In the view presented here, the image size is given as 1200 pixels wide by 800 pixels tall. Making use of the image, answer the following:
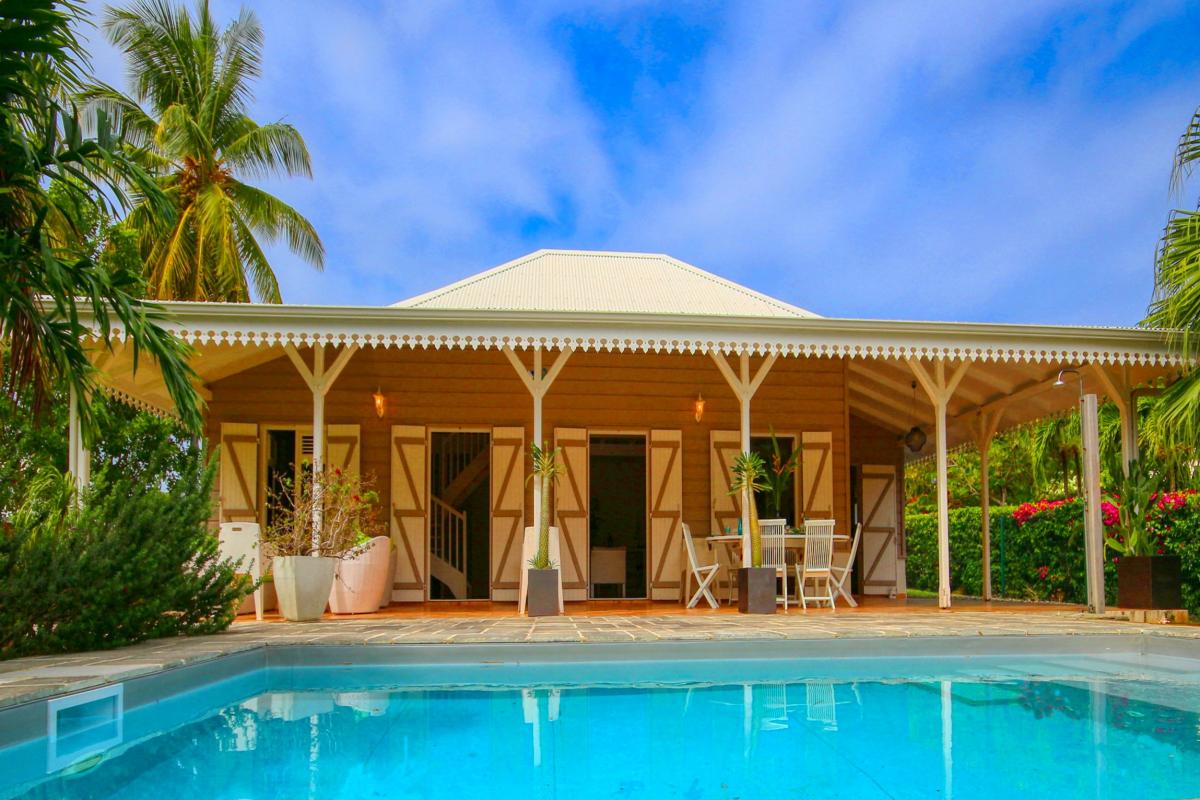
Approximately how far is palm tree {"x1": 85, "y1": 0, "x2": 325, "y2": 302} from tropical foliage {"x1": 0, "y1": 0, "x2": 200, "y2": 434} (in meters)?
12.4

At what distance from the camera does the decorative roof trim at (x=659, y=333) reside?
7.37m

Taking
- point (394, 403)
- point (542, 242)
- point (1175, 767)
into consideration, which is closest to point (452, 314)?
point (394, 403)

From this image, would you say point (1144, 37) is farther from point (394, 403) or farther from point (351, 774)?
point (351, 774)

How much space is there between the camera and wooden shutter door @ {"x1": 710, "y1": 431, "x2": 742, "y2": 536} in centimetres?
1026

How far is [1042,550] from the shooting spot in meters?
11.9

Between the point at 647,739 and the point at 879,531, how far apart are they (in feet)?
27.3

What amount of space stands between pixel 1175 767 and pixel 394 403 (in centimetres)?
787

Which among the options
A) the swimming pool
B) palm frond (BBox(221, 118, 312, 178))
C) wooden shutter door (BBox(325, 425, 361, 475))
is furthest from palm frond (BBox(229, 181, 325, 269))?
the swimming pool

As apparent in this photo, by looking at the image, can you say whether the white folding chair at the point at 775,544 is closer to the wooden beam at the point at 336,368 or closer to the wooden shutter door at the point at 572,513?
the wooden shutter door at the point at 572,513

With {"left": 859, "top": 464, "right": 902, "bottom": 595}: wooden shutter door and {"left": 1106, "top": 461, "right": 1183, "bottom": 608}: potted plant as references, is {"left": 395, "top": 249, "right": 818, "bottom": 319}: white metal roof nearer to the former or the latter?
{"left": 859, "top": 464, "right": 902, "bottom": 595}: wooden shutter door

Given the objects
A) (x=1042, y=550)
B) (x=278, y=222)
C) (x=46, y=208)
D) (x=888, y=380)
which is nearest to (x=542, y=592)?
(x=46, y=208)

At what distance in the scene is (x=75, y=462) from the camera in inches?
287

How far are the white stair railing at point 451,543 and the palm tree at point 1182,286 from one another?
25.3 ft

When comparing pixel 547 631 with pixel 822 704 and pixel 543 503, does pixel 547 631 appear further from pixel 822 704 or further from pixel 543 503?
Result: pixel 822 704
